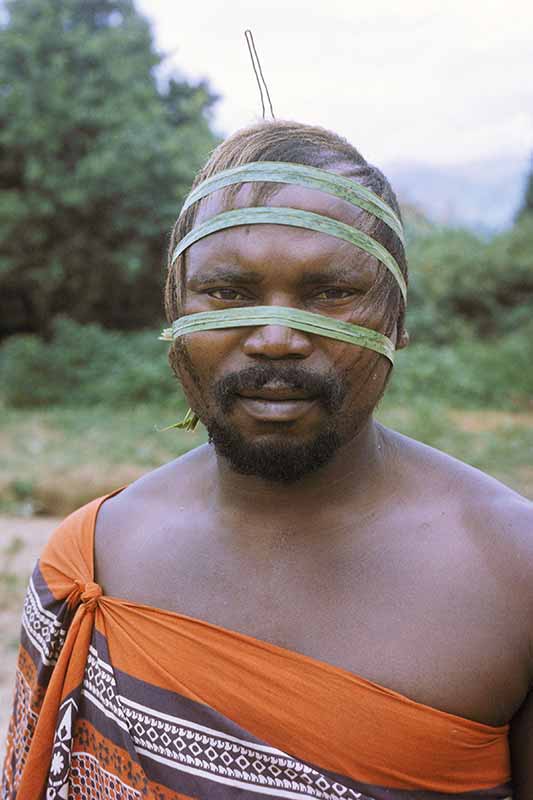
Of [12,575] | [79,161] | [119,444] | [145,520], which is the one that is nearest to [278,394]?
[145,520]

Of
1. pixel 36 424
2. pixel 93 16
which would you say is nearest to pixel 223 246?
pixel 36 424

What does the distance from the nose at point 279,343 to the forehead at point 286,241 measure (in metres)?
0.11

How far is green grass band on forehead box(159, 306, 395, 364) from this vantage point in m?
1.35

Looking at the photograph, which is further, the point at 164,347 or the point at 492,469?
the point at 164,347

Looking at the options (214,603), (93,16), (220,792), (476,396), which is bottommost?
(476,396)

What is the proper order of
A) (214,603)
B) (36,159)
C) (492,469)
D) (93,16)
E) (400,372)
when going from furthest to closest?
(93,16), (400,372), (36,159), (492,469), (214,603)

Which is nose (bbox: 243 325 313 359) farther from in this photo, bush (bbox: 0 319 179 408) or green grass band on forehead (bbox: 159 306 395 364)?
bush (bbox: 0 319 179 408)

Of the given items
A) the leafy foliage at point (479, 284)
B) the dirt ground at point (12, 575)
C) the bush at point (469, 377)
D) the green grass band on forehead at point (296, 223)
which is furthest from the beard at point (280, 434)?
the leafy foliage at point (479, 284)

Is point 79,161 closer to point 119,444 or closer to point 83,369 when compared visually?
point 83,369

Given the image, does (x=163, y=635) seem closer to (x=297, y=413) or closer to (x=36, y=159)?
(x=297, y=413)

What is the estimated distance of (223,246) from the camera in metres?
1.41

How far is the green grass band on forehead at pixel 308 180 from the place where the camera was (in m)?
1.41

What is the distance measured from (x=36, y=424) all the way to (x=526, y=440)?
5.73 meters

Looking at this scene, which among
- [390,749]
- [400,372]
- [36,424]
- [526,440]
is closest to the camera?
[390,749]
